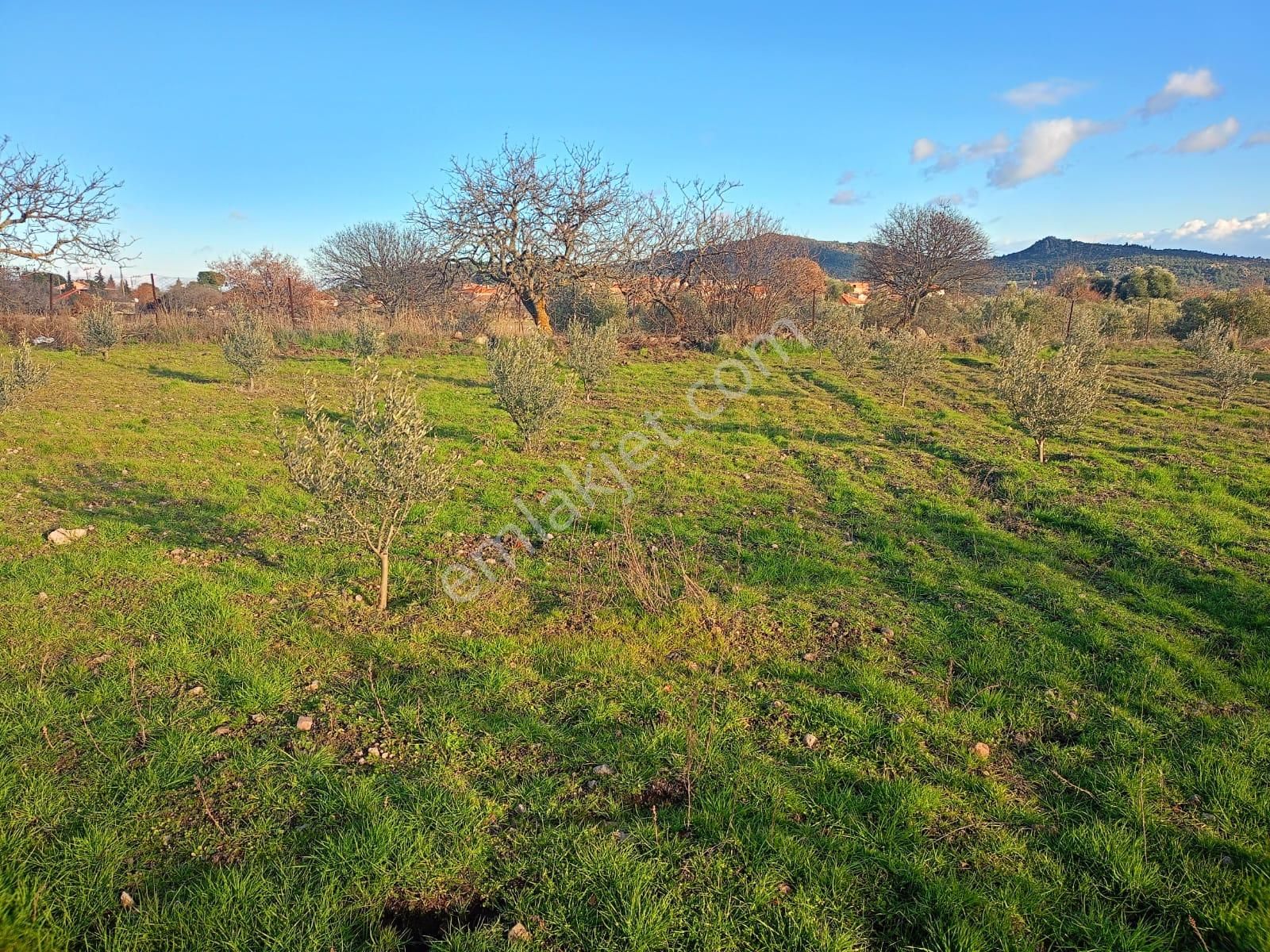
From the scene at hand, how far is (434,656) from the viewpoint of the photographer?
440 centimetres

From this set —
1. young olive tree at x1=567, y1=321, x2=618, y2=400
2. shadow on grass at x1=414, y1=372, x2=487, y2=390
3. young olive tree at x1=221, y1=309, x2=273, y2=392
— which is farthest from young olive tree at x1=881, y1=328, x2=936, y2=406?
young olive tree at x1=221, y1=309, x2=273, y2=392

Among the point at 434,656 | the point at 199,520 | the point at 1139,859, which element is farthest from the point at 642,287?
the point at 1139,859

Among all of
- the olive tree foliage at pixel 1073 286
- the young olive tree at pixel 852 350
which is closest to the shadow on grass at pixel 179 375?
the young olive tree at pixel 852 350

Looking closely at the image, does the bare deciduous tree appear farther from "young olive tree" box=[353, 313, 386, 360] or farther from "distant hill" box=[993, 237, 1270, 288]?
"distant hill" box=[993, 237, 1270, 288]

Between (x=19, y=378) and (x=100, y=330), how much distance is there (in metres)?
10.2

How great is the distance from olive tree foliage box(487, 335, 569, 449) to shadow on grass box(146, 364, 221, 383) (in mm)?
9900

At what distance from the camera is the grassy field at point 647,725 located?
2.56m

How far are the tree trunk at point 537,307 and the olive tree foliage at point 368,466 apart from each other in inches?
696

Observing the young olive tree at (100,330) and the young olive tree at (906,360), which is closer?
the young olive tree at (906,360)

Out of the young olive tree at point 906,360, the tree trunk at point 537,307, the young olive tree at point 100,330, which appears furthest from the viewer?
the tree trunk at point 537,307

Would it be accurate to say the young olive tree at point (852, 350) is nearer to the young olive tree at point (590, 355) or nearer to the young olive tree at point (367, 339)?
the young olive tree at point (590, 355)

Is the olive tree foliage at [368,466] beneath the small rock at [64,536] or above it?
above

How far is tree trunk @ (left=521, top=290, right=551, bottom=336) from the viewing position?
2225 cm

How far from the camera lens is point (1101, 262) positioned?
188 ft
